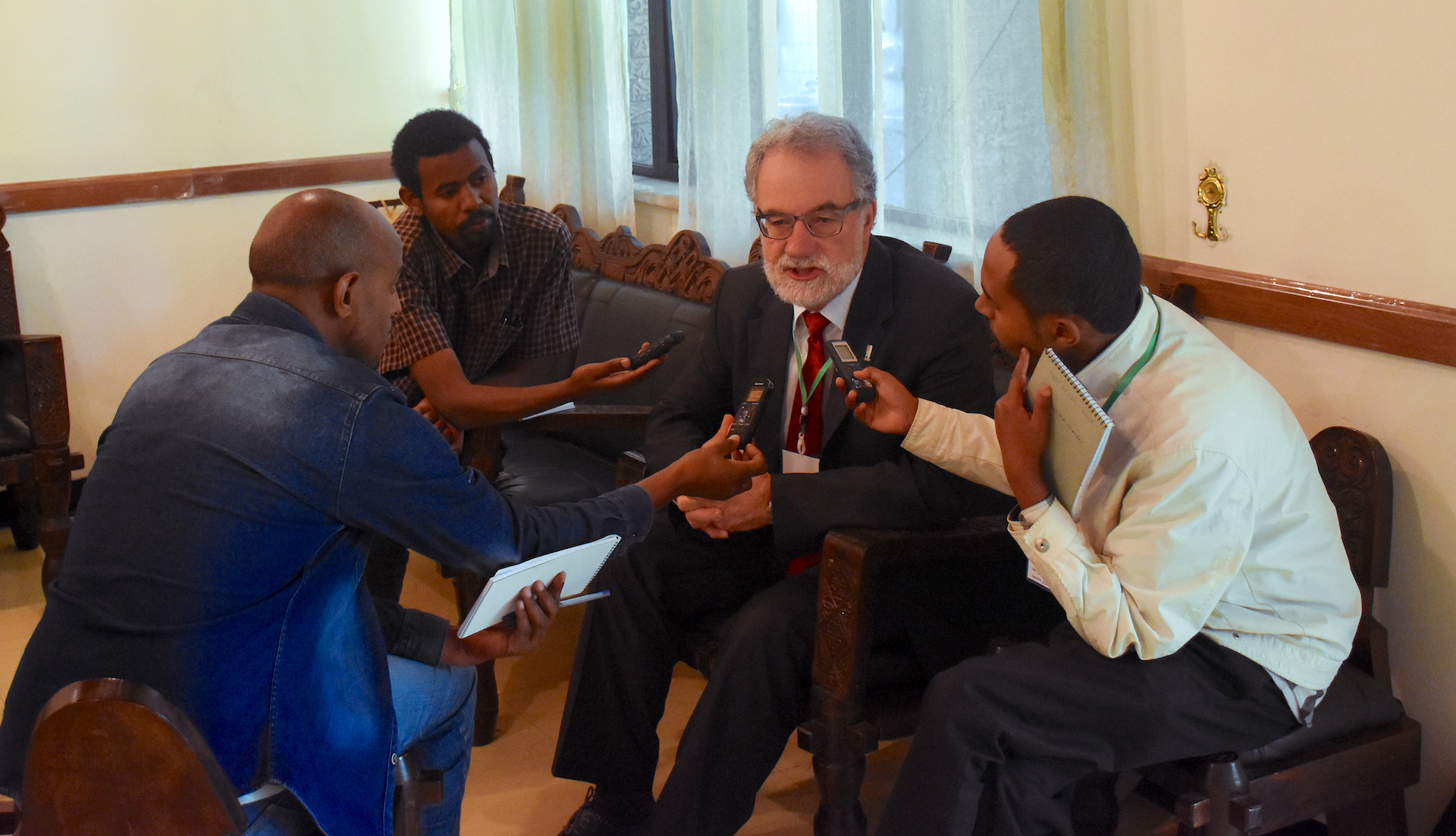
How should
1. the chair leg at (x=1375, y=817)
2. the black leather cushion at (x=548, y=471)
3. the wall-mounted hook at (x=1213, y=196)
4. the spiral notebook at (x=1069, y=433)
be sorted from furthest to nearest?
the black leather cushion at (x=548, y=471) → the wall-mounted hook at (x=1213, y=196) → the chair leg at (x=1375, y=817) → the spiral notebook at (x=1069, y=433)

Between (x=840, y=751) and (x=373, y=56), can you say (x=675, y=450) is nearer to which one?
(x=840, y=751)

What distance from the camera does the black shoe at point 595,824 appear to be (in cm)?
221

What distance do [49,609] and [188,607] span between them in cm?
20

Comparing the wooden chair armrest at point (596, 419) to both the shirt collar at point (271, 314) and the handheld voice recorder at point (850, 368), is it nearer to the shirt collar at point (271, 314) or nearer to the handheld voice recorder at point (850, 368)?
the handheld voice recorder at point (850, 368)

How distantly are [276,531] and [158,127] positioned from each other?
3.45 metres

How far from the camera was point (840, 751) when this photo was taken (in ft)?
6.38

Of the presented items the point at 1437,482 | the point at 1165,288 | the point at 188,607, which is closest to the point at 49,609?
the point at 188,607

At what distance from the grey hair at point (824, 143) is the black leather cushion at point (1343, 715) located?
1161 millimetres

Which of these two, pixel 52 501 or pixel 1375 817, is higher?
pixel 52 501

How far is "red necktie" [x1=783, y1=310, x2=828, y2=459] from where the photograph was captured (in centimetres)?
228

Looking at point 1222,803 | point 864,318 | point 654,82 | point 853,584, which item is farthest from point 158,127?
point 1222,803

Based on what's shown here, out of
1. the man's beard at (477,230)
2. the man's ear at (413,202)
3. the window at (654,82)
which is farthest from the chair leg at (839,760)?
the window at (654,82)

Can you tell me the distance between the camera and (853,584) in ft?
6.19

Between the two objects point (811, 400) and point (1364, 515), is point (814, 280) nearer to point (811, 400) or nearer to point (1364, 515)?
point (811, 400)
